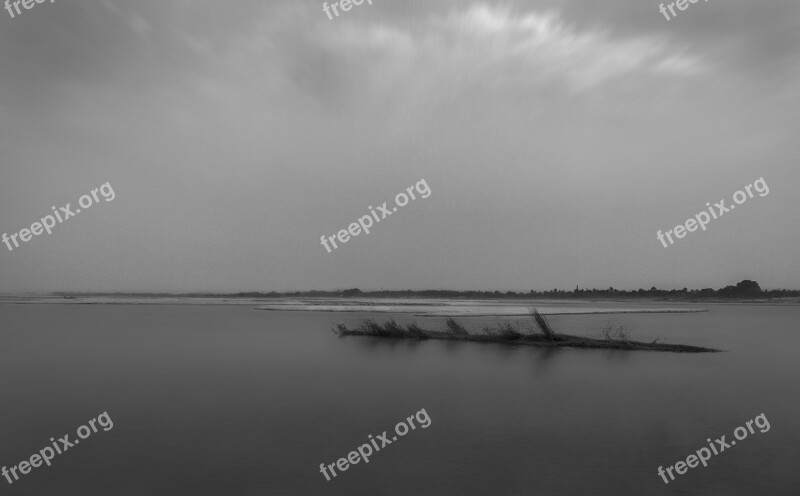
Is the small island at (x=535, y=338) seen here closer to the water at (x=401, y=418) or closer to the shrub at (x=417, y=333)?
the shrub at (x=417, y=333)

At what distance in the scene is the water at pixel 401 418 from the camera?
8094mm

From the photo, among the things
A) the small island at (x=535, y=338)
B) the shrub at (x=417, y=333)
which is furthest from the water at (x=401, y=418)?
the shrub at (x=417, y=333)

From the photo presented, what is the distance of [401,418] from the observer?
11883mm

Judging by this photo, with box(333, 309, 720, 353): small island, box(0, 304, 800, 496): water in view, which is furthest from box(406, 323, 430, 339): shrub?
box(0, 304, 800, 496): water

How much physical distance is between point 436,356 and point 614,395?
859 cm

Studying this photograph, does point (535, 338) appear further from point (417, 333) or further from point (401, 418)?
point (401, 418)

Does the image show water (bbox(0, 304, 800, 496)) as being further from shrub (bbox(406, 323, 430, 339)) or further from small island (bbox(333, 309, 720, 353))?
shrub (bbox(406, 323, 430, 339))

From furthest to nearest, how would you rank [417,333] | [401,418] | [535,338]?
[417,333], [535,338], [401,418]

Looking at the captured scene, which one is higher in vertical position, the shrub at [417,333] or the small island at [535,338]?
the shrub at [417,333]

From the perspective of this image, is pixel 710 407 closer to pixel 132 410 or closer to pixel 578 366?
pixel 578 366

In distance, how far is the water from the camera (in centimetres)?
809

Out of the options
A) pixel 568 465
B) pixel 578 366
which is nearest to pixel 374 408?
pixel 568 465

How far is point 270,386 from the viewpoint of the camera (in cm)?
1530

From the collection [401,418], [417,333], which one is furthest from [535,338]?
[401,418]
